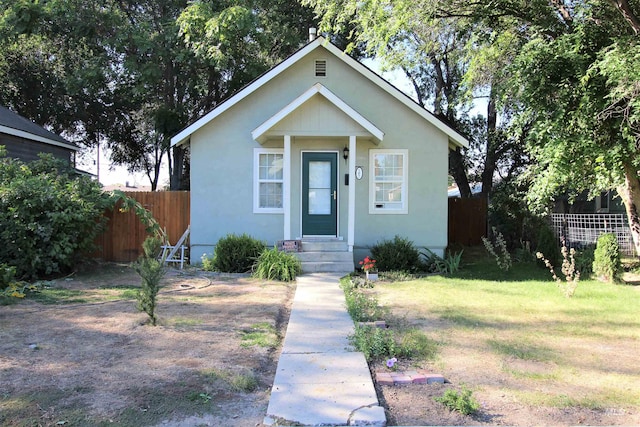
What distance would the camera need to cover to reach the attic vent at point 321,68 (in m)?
11.7

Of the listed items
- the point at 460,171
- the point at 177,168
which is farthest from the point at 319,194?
the point at 177,168

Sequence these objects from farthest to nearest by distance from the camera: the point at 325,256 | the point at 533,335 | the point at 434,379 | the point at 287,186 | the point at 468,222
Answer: the point at 468,222 < the point at 287,186 < the point at 325,256 < the point at 533,335 < the point at 434,379

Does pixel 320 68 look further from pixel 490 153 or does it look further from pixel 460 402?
pixel 460 402

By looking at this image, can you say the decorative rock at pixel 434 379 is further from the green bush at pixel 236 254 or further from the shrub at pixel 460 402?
the green bush at pixel 236 254

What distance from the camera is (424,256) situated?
11.5m

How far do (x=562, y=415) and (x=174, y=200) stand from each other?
10950 millimetres

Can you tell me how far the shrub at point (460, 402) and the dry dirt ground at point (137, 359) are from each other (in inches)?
56.7

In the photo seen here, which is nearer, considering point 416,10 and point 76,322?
point 76,322

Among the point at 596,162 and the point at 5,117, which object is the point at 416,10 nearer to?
the point at 596,162

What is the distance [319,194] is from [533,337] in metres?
6.86

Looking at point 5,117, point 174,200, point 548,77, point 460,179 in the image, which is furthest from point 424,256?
point 5,117

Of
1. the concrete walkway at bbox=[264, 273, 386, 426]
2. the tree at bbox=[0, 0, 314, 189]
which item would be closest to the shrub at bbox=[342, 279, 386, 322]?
the concrete walkway at bbox=[264, 273, 386, 426]

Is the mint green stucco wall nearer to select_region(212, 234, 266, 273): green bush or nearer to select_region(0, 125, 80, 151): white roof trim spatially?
select_region(212, 234, 266, 273): green bush

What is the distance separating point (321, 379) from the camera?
4.10m
